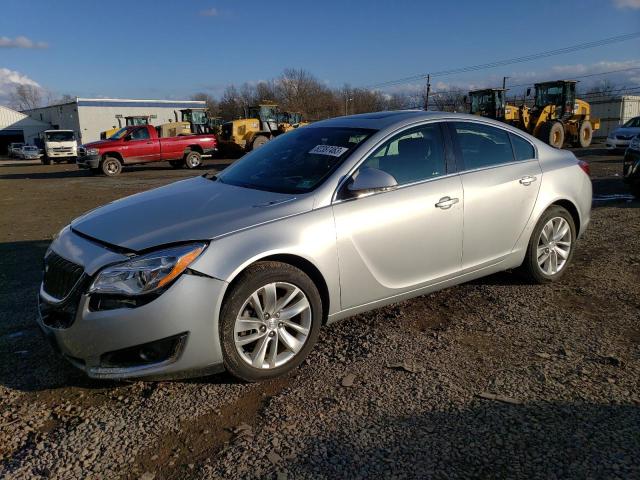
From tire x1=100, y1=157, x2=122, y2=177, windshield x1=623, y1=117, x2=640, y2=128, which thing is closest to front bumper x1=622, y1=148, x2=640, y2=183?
windshield x1=623, y1=117, x2=640, y2=128

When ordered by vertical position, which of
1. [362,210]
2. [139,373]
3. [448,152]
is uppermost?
[448,152]

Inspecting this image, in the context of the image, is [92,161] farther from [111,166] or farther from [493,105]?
[493,105]

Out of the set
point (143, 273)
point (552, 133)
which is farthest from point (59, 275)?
point (552, 133)

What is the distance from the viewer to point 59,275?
10.3ft

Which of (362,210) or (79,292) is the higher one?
(362,210)

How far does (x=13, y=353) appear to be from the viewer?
363 cm

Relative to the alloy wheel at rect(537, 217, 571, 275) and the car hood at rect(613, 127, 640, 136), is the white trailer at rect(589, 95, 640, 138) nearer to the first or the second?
the car hood at rect(613, 127, 640, 136)

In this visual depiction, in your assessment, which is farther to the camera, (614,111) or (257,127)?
(614,111)

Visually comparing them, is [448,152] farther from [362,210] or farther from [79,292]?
[79,292]

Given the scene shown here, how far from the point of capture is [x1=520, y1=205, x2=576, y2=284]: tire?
15.1 ft

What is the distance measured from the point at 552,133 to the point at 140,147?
1743 centimetres

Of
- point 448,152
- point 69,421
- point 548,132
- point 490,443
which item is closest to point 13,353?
point 69,421

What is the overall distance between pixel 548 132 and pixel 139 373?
22.6 meters

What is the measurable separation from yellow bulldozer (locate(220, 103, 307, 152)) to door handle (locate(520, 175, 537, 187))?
22.0m
